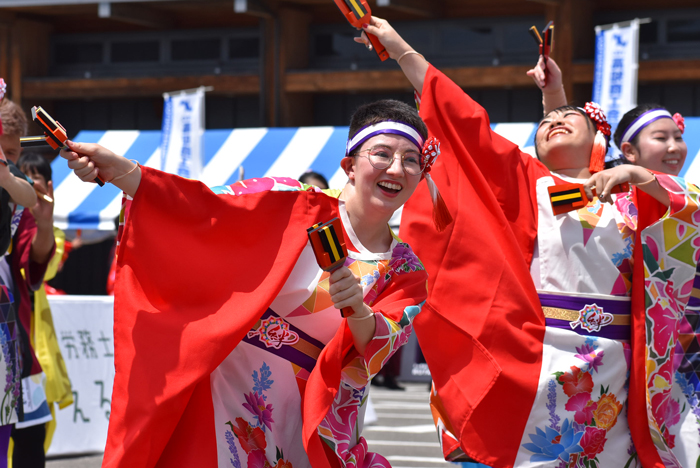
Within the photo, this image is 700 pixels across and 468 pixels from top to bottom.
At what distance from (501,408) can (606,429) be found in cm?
33

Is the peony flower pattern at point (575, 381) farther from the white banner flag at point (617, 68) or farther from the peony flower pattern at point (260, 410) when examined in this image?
the white banner flag at point (617, 68)

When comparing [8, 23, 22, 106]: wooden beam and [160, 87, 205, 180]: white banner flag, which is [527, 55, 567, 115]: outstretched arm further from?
[8, 23, 22, 106]: wooden beam

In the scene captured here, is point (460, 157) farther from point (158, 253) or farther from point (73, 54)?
point (73, 54)

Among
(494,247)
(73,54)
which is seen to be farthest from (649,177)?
(73,54)

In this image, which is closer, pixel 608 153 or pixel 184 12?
pixel 608 153

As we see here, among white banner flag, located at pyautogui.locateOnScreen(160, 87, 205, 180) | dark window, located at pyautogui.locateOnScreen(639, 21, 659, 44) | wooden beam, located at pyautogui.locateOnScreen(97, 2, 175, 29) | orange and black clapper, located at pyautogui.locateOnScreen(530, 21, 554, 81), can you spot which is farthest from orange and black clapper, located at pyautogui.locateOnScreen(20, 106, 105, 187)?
wooden beam, located at pyautogui.locateOnScreen(97, 2, 175, 29)

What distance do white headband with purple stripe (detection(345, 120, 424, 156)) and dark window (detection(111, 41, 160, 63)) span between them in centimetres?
1015

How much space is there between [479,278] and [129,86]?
9.44 m

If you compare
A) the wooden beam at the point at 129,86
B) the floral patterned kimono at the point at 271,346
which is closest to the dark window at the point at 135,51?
the wooden beam at the point at 129,86

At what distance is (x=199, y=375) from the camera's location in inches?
80.2

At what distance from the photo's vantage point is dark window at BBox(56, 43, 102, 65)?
12.1m

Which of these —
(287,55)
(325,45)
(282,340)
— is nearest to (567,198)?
(282,340)

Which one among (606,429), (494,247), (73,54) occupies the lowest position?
(606,429)

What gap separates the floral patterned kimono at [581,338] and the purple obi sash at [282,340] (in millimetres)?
766
